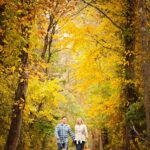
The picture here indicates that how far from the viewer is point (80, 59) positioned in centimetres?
1998

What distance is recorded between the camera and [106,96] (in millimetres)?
22766

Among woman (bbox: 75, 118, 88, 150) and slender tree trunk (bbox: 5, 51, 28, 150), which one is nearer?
slender tree trunk (bbox: 5, 51, 28, 150)

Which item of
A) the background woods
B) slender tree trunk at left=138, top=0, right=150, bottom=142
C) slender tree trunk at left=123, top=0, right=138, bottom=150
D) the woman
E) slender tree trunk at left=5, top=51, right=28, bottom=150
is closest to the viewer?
slender tree trunk at left=138, top=0, right=150, bottom=142

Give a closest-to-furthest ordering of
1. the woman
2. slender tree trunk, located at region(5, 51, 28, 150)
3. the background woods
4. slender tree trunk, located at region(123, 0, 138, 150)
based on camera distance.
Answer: the background woods → slender tree trunk, located at region(5, 51, 28, 150) → slender tree trunk, located at region(123, 0, 138, 150) → the woman

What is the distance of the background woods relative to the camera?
36.1ft

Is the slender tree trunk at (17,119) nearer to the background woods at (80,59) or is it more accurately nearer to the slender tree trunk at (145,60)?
the background woods at (80,59)

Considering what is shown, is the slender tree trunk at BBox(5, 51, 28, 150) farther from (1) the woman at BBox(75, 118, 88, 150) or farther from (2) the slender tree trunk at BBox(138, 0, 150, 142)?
(2) the slender tree trunk at BBox(138, 0, 150, 142)

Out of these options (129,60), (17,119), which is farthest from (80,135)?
(129,60)

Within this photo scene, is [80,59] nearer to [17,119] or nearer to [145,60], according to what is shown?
[17,119]

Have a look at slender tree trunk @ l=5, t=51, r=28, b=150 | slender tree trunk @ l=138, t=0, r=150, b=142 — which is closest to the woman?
slender tree trunk @ l=5, t=51, r=28, b=150

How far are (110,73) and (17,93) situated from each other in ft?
21.8

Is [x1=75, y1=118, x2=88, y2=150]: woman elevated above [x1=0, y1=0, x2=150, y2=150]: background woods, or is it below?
below

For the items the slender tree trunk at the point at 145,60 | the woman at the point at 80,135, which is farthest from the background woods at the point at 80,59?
the woman at the point at 80,135

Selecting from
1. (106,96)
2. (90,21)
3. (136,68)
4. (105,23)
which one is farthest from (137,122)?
(106,96)
